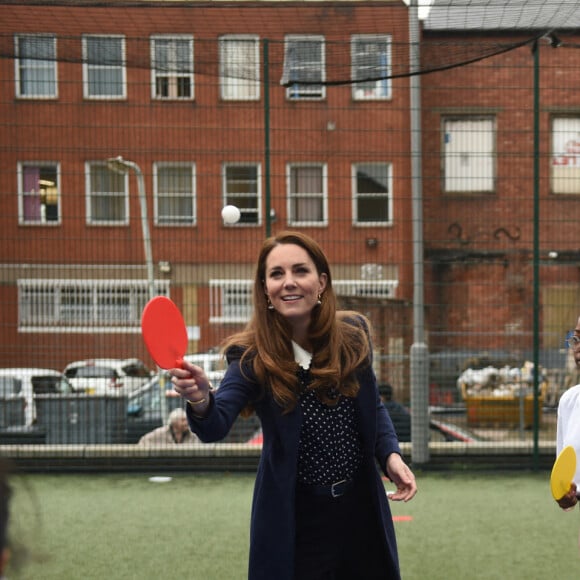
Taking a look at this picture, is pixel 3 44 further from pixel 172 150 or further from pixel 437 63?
pixel 437 63

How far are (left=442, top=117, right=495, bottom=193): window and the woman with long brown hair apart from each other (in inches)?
167

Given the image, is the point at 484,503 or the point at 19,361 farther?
the point at 19,361

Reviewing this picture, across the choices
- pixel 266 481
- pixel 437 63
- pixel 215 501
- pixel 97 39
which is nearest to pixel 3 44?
pixel 97 39

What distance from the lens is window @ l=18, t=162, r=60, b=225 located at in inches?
253

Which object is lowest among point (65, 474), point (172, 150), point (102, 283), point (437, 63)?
point (65, 474)

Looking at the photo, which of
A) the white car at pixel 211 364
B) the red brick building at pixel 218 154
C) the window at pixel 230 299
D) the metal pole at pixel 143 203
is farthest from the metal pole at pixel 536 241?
the metal pole at pixel 143 203

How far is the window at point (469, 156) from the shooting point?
22.4ft

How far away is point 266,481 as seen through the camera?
264cm

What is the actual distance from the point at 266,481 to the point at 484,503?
11.3 ft

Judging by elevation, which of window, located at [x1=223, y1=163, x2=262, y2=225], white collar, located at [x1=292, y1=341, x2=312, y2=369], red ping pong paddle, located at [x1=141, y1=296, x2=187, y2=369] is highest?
window, located at [x1=223, y1=163, x2=262, y2=225]

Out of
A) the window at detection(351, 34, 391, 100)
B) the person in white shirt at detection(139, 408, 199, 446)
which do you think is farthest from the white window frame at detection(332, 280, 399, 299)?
the person in white shirt at detection(139, 408, 199, 446)

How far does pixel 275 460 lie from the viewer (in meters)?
2.64

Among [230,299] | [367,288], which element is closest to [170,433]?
[230,299]

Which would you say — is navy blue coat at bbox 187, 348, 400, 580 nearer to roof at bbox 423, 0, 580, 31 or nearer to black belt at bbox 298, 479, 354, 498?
black belt at bbox 298, 479, 354, 498
